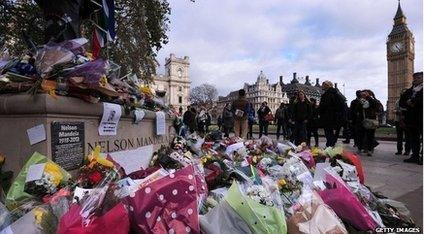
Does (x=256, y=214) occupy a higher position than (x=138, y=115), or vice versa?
(x=138, y=115)

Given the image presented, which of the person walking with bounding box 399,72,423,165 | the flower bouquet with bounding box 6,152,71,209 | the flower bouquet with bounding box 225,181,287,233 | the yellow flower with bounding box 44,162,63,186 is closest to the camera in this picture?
the flower bouquet with bounding box 225,181,287,233

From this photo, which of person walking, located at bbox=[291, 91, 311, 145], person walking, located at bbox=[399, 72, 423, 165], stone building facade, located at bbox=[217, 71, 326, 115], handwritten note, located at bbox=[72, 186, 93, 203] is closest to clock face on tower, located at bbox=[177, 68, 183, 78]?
stone building facade, located at bbox=[217, 71, 326, 115]

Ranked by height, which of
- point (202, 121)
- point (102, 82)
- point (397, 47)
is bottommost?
Answer: point (202, 121)

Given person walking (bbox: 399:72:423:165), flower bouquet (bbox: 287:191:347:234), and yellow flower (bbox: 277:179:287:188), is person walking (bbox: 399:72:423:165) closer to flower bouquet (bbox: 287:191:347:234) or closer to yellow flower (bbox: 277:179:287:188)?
yellow flower (bbox: 277:179:287:188)

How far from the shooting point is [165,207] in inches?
88.3

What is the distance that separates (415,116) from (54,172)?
6.99 metres

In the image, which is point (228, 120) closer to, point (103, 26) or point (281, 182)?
point (103, 26)

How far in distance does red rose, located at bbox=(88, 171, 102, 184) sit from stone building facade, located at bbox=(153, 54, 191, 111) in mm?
98573

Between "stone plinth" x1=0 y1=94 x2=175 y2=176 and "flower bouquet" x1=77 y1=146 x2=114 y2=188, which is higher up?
"stone plinth" x1=0 y1=94 x2=175 y2=176

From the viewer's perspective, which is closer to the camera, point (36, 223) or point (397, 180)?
point (36, 223)

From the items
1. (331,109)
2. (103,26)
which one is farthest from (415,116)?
(103,26)

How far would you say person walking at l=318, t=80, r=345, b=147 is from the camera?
9.09 m

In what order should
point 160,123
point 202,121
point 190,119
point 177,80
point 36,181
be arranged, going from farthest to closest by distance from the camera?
point 177,80 < point 202,121 < point 190,119 < point 160,123 < point 36,181

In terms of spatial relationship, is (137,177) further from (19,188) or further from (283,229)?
(283,229)
